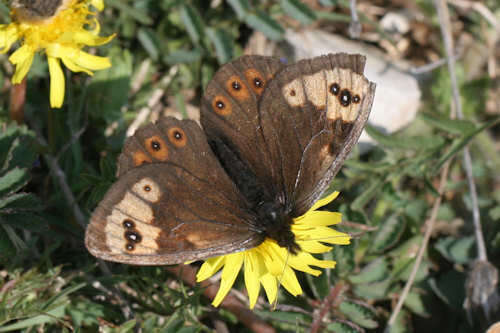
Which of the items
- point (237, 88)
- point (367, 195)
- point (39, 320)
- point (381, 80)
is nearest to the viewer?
point (237, 88)

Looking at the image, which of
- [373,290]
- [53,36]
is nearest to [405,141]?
[373,290]

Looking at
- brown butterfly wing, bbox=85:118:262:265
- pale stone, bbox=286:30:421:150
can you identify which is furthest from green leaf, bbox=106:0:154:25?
brown butterfly wing, bbox=85:118:262:265

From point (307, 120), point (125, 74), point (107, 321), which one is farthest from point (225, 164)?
point (125, 74)

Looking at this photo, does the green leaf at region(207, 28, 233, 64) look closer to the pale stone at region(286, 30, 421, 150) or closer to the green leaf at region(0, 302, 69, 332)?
the pale stone at region(286, 30, 421, 150)

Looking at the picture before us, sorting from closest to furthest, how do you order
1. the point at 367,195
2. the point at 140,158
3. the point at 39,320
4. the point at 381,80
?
the point at 140,158
the point at 39,320
the point at 367,195
the point at 381,80

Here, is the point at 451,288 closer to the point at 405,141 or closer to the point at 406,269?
the point at 406,269

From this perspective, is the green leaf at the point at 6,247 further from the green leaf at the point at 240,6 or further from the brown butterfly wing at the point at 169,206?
the green leaf at the point at 240,6

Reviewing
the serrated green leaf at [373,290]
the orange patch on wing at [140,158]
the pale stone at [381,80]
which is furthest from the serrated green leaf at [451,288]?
the orange patch on wing at [140,158]

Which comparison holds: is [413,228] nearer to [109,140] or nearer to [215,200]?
[215,200]
